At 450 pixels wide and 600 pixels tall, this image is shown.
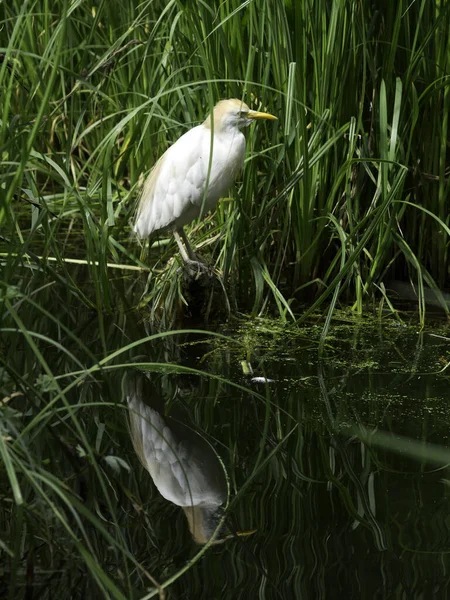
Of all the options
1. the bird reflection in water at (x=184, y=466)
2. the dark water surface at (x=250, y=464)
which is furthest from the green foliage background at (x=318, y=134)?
the bird reflection in water at (x=184, y=466)

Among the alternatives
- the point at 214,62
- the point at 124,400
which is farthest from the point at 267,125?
the point at 124,400

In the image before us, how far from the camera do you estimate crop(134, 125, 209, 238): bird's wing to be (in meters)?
3.24

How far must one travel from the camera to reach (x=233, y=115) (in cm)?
313

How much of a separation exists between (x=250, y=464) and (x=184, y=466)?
0.15m

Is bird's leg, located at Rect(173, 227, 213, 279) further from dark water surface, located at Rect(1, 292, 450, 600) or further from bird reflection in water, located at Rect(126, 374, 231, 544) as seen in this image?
bird reflection in water, located at Rect(126, 374, 231, 544)

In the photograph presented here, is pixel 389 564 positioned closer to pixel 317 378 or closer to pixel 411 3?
pixel 317 378

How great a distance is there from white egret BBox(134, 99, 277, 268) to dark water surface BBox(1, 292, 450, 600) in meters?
0.40

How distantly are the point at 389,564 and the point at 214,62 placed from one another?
194 cm

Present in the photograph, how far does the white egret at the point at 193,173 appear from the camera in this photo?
3.12 m

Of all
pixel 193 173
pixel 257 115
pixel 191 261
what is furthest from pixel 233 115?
pixel 191 261

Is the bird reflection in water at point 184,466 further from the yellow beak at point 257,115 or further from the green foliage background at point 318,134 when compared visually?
the yellow beak at point 257,115

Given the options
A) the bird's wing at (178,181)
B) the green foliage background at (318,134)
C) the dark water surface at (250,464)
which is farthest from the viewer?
the bird's wing at (178,181)

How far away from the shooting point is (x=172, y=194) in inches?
131

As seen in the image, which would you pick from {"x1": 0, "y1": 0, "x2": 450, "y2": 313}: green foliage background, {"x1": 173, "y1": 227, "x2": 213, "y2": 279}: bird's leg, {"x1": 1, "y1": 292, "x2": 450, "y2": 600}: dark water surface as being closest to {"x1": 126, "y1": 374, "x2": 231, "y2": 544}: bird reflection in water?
{"x1": 1, "y1": 292, "x2": 450, "y2": 600}: dark water surface
